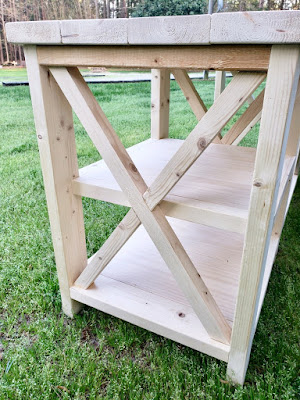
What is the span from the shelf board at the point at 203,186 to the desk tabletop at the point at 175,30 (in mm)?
466

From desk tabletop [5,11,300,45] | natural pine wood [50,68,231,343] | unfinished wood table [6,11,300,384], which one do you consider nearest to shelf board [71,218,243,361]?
unfinished wood table [6,11,300,384]

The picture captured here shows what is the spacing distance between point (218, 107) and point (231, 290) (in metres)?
0.83

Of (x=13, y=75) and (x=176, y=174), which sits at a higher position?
(x=176, y=174)

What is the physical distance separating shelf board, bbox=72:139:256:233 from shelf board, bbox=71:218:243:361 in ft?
1.38

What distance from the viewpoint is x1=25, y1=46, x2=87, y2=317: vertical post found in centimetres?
110

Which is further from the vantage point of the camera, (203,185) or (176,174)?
(203,185)

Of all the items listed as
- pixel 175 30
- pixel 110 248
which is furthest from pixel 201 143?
pixel 110 248

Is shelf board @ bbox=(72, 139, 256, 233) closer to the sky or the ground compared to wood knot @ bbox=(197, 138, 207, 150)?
closer to the ground

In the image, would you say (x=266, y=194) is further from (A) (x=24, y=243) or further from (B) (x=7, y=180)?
(B) (x=7, y=180)

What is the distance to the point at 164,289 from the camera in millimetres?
1403

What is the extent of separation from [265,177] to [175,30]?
42 centimetres

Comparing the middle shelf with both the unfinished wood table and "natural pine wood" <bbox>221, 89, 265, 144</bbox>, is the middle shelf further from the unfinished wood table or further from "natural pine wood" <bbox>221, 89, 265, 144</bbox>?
"natural pine wood" <bbox>221, 89, 265, 144</bbox>

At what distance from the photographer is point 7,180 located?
2.86 meters

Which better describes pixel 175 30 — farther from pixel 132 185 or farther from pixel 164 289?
pixel 164 289
